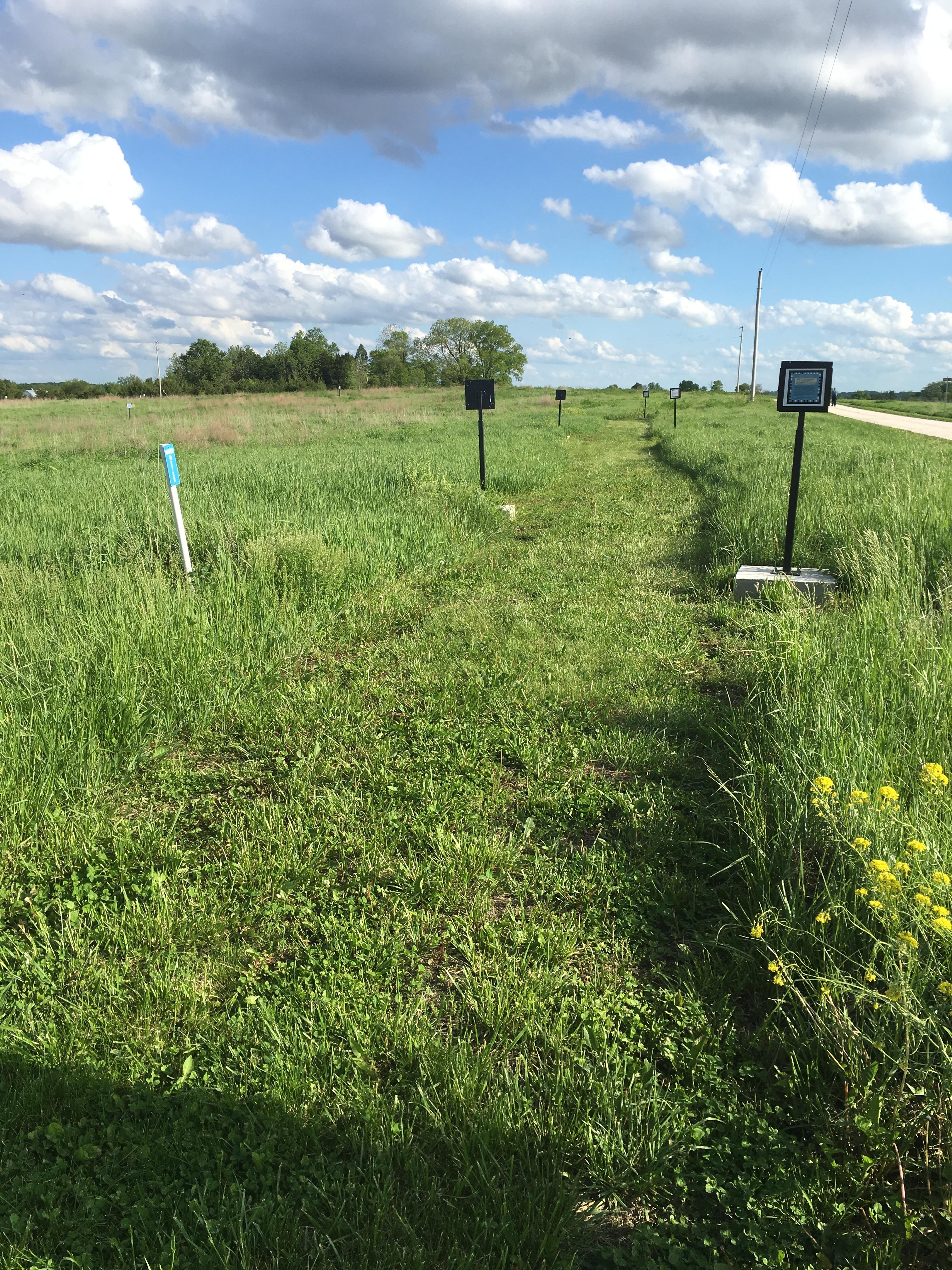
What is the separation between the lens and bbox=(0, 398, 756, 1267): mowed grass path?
5.93ft

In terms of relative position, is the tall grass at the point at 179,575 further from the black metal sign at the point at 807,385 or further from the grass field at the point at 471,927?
the black metal sign at the point at 807,385

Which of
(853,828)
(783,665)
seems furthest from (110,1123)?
(783,665)

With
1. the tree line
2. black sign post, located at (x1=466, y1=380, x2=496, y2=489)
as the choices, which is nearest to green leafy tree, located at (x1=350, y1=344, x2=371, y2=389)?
the tree line

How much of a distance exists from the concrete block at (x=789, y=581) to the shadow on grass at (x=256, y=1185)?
5.21 metres

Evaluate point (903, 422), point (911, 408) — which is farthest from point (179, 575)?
point (911, 408)

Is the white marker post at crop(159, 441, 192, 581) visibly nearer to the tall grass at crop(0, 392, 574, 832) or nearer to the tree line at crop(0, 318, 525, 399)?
the tall grass at crop(0, 392, 574, 832)

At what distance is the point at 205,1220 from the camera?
171 centimetres

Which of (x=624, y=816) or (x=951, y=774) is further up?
(x=951, y=774)

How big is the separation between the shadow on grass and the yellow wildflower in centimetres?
177

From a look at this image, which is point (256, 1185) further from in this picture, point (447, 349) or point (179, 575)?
point (447, 349)

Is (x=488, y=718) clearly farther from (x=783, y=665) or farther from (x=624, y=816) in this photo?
(x=783, y=665)

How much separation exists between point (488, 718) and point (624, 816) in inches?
50.3

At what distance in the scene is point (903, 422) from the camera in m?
37.4

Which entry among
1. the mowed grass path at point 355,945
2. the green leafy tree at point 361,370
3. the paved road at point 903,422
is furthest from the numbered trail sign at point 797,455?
the green leafy tree at point 361,370
